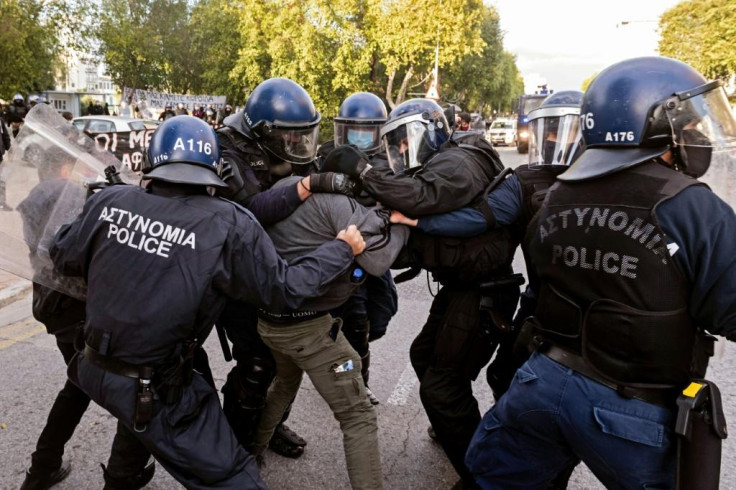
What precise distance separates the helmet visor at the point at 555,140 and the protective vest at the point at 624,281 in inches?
39.2

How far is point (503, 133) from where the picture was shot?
35031 mm

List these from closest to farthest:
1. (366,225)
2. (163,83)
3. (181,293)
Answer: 1. (181,293)
2. (366,225)
3. (163,83)

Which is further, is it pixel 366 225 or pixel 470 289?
pixel 470 289

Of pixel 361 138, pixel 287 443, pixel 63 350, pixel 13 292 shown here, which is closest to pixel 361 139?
pixel 361 138

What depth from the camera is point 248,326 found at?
114 inches

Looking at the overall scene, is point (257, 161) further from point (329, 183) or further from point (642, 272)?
point (642, 272)

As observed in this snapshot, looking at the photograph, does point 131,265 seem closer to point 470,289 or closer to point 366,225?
point 366,225

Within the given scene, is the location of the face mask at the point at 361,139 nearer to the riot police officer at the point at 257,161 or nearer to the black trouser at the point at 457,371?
the riot police officer at the point at 257,161

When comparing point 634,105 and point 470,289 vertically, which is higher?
point 634,105

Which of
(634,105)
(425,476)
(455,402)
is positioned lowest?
(425,476)

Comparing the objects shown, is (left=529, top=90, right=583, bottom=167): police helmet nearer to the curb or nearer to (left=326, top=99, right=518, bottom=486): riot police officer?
(left=326, top=99, right=518, bottom=486): riot police officer

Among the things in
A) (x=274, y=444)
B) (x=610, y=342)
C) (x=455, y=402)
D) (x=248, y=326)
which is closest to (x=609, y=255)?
(x=610, y=342)

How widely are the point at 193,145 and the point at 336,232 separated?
646 mm

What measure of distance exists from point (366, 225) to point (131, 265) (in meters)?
0.87
